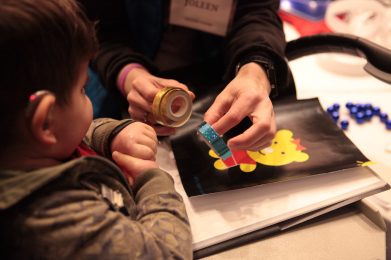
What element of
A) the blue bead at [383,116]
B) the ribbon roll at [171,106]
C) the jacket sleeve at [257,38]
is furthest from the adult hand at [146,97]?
the blue bead at [383,116]

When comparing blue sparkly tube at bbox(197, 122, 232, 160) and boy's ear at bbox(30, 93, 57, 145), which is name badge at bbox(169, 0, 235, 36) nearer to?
blue sparkly tube at bbox(197, 122, 232, 160)

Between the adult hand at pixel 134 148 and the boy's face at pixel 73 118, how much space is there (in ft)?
0.25

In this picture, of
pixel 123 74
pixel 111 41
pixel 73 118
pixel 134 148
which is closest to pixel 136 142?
pixel 134 148

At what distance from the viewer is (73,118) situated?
424 millimetres

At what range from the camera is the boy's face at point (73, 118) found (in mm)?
410

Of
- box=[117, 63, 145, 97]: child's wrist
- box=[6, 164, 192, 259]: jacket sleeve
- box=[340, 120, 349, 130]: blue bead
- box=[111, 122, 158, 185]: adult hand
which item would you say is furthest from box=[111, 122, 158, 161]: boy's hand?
box=[340, 120, 349, 130]: blue bead

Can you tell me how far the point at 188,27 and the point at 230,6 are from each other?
102mm

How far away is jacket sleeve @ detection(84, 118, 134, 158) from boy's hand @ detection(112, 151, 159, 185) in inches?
1.9

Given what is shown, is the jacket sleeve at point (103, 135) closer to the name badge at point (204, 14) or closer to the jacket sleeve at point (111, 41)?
the jacket sleeve at point (111, 41)

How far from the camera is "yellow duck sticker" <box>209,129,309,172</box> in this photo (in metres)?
0.59

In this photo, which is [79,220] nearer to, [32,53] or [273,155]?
[32,53]

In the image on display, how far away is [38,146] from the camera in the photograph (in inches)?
15.6

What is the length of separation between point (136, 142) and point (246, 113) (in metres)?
0.17

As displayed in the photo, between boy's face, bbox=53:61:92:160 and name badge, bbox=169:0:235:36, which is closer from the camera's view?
boy's face, bbox=53:61:92:160
